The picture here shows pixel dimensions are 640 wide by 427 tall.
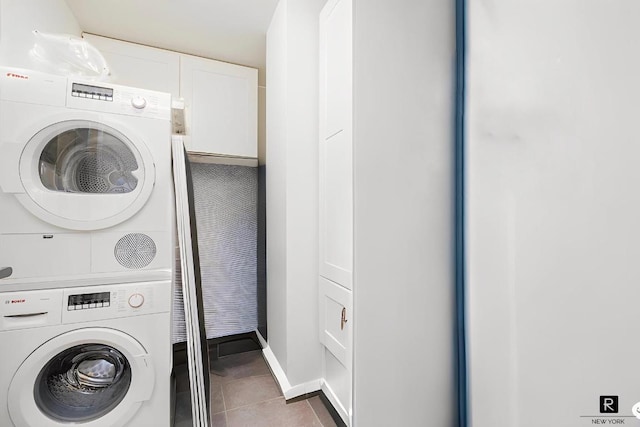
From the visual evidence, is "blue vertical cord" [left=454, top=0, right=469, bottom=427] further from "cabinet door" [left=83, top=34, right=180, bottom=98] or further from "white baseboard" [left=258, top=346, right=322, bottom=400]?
"cabinet door" [left=83, top=34, right=180, bottom=98]

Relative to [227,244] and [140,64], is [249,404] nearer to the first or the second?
[227,244]

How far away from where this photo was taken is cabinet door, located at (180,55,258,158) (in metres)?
2.25

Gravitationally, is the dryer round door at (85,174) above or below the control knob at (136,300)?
above

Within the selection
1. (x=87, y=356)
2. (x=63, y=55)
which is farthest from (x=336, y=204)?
(x=63, y=55)

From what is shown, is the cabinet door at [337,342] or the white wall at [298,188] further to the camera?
the white wall at [298,188]

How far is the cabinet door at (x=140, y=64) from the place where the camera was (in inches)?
82.4

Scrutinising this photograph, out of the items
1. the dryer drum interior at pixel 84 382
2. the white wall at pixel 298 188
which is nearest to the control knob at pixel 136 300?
the dryer drum interior at pixel 84 382

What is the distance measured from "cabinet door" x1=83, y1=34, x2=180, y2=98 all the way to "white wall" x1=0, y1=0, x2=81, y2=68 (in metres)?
0.34

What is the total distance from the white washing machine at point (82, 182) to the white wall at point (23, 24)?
0.83 ft

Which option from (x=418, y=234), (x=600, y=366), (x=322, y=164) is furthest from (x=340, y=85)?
(x=600, y=366)

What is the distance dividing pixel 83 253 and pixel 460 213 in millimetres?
1825

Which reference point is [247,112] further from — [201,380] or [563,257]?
[563,257]
